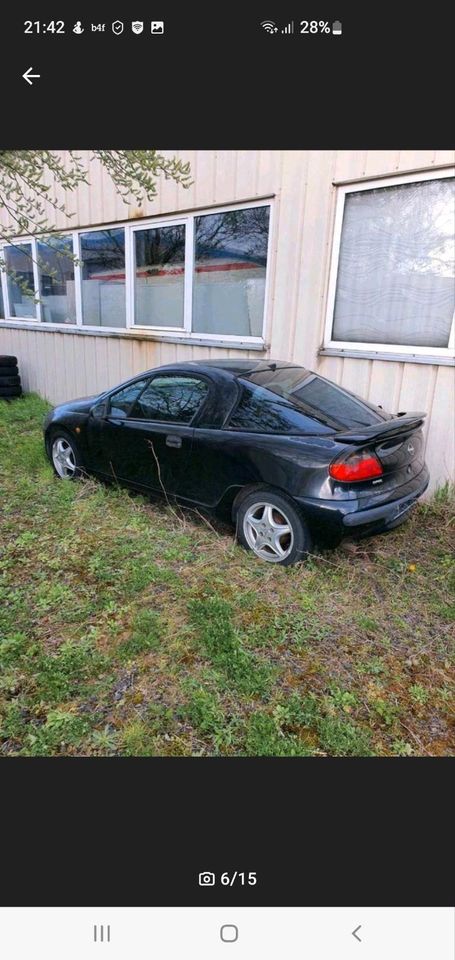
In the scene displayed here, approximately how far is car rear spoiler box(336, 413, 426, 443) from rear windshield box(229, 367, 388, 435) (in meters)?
0.13

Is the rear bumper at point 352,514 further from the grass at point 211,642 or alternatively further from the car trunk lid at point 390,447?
the grass at point 211,642

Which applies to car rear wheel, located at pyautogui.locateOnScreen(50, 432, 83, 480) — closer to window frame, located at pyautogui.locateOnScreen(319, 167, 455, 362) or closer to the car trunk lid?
window frame, located at pyautogui.locateOnScreen(319, 167, 455, 362)

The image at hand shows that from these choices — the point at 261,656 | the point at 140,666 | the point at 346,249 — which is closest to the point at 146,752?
the point at 140,666

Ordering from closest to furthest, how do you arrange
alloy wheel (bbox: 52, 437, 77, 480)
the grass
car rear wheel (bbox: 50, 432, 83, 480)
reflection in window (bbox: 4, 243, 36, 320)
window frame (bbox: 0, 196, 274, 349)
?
the grass → car rear wheel (bbox: 50, 432, 83, 480) → alloy wheel (bbox: 52, 437, 77, 480) → window frame (bbox: 0, 196, 274, 349) → reflection in window (bbox: 4, 243, 36, 320)

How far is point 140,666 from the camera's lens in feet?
8.31

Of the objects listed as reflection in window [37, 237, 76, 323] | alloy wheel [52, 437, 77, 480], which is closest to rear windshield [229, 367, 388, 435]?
alloy wheel [52, 437, 77, 480]

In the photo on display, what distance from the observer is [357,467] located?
10.3ft

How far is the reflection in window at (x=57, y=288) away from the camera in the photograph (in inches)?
329

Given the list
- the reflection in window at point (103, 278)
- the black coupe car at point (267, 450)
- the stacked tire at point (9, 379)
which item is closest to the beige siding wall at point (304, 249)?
the reflection in window at point (103, 278)

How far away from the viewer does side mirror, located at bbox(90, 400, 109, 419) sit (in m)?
4.65

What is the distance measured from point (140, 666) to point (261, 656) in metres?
0.63

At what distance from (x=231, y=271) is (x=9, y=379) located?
16.9 ft

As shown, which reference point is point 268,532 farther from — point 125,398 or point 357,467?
point 125,398

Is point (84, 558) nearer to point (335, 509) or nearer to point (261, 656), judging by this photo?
point (261, 656)
